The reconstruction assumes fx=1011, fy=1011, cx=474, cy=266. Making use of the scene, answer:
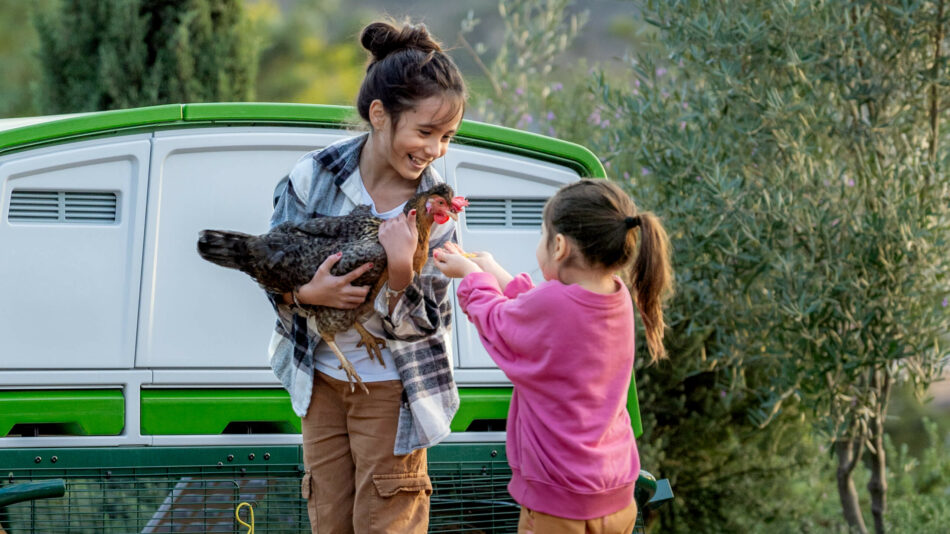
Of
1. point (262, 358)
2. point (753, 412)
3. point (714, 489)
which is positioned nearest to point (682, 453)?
point (714, 489)

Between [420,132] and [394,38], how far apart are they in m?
0.32

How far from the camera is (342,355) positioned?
2539mm

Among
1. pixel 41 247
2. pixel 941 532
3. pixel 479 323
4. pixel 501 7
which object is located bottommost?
pixel 941 532

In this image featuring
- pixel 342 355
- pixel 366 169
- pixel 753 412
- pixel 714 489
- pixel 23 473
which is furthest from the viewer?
pixel 714 489

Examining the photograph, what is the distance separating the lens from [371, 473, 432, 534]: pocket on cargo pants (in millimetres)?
2537

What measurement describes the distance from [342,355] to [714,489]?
3.41m

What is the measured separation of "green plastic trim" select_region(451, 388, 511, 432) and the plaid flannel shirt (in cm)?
74

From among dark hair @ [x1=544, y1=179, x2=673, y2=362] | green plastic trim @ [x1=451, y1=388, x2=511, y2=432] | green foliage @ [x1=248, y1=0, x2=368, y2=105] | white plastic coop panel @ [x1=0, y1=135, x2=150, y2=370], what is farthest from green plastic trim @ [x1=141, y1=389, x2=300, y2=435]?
green foliage @ [x1=248, y1=0, x2=368, y2=105]

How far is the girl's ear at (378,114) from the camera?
2652 millimetres

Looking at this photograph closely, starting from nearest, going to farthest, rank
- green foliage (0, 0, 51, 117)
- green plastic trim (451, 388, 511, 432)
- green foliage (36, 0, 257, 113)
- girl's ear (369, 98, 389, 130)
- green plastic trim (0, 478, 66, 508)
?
girl's ear (369, 98, 389, 130)
green plastic trim (0, 478, 66, 508)
green plastic trim (451, 388, 511, 432)
green foliage (36, 0, 257, 113)
green foliage (0, 0, 51, 117)

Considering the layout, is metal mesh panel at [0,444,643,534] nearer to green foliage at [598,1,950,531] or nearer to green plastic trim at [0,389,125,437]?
green plastic trim at [0,389,125,437]

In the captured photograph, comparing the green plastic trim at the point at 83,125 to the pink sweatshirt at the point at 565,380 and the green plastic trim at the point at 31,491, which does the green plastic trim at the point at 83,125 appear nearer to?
the green plastic trim at the point at 31,491

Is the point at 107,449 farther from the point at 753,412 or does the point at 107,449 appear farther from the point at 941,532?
the point at 941,532

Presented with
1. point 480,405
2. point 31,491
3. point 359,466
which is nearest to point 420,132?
point 359,466
